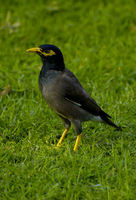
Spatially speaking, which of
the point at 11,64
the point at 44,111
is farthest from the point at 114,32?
the point at 44,111

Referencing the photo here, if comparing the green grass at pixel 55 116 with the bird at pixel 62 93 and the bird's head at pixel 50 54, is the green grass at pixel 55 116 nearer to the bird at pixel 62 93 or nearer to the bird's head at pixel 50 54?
the bird at pixel 62 93

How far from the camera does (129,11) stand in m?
8.91

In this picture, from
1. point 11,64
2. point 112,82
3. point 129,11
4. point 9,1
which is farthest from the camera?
point 9,1

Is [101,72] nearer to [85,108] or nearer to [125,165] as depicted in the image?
[85,108]

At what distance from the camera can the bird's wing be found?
4.89m

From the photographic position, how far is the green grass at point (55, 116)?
4.08 metres

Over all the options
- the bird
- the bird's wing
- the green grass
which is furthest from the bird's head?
the green grass

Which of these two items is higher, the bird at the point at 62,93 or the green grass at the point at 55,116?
the bird at the point at 62,93

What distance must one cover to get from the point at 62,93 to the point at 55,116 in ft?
3.17

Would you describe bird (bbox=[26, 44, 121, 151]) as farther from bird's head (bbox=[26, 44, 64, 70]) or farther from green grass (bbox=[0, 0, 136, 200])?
green grass (bbox=[0, 0, 136, 200])

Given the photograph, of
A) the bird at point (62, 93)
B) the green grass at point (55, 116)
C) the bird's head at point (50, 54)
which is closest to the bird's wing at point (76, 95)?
the bird at point (62, 93)

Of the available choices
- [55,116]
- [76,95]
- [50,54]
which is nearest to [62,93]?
[76,95]

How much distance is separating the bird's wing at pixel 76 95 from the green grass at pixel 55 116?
1.31 feet

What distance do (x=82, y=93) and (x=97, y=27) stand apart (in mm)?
3788
